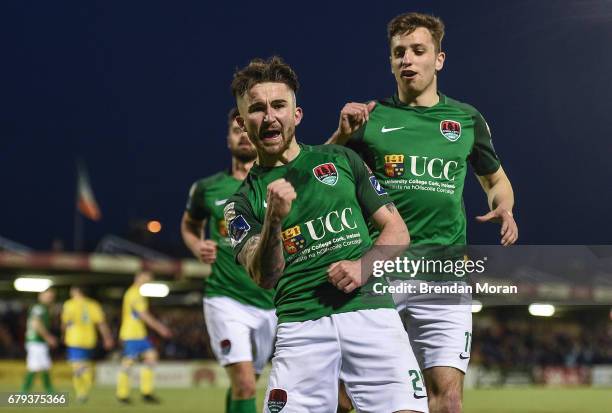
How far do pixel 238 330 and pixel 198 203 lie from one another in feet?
3.98

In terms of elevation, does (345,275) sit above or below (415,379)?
above

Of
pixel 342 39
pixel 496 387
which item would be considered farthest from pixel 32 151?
pixel 342 39

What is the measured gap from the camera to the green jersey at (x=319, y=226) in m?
3.95

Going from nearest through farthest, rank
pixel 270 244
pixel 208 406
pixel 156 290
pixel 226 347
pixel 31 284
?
pixel 270 244
pixel 226 347
pixel 208 406
pixel 31 284
pixel 156 290

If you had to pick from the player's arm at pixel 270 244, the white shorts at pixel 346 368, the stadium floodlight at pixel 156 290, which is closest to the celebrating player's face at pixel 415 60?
the player's arm at pixel 270 244

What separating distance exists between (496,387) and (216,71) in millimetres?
12511

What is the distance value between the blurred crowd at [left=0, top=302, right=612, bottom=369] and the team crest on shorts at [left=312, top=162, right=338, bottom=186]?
70.1ft

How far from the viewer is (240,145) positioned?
23.7 feet

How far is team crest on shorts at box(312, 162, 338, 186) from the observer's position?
159 inches

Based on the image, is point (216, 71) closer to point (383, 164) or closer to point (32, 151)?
point (383, 164)

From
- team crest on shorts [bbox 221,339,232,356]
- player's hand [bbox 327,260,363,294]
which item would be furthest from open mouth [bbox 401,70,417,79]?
team crest on shorts [bbox 221,339,232,356]

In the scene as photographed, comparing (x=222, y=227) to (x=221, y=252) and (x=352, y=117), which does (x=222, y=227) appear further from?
(x=352, y=117)

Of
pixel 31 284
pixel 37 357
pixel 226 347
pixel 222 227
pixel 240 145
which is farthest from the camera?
pixel 31 284

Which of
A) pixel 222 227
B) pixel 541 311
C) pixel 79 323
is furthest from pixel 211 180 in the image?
pixel 541 311
